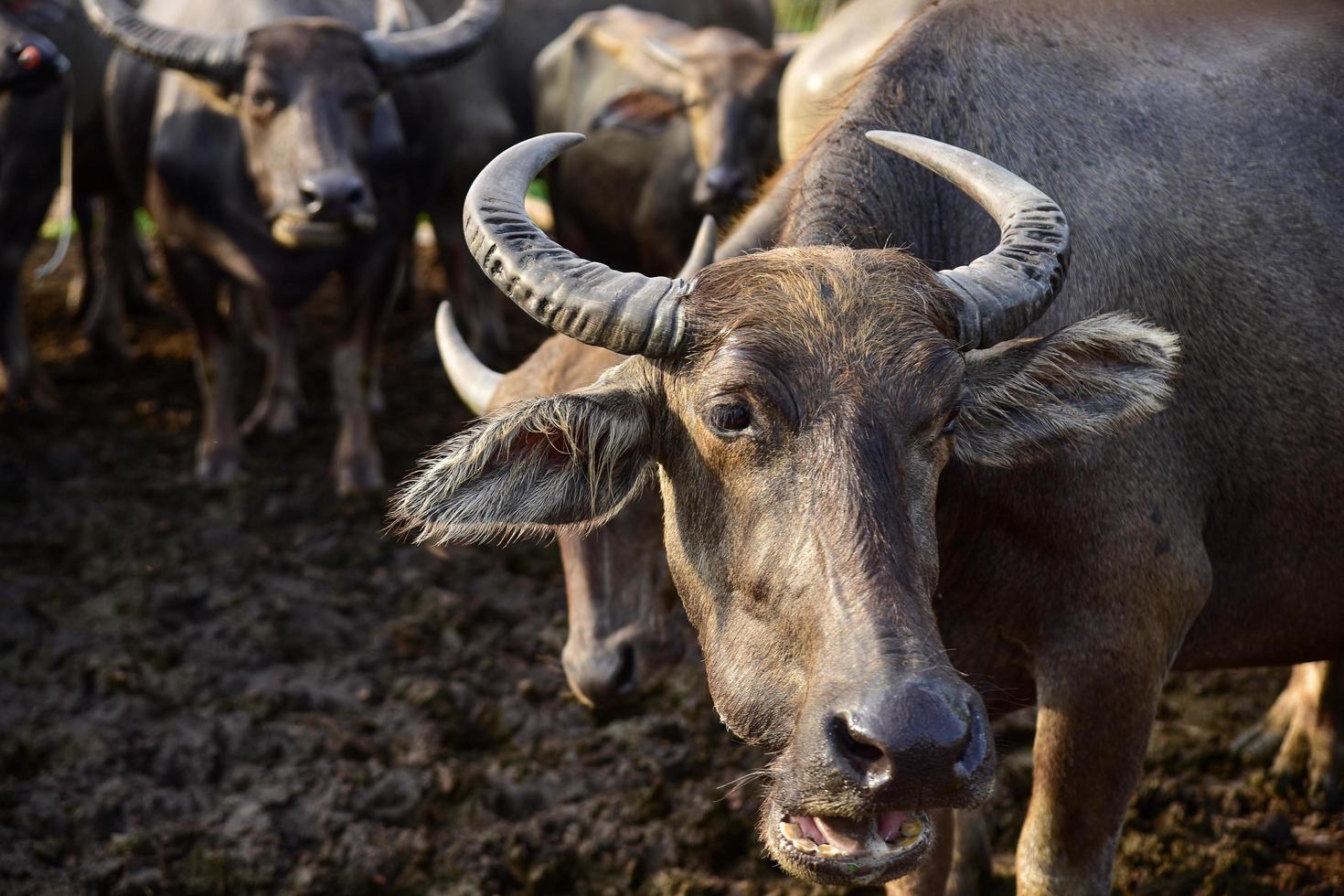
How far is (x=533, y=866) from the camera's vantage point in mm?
4199

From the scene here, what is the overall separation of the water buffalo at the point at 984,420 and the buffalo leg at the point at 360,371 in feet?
12.6

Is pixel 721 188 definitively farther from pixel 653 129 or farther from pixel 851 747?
pixel 851 747

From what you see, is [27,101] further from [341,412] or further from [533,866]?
[533,866]

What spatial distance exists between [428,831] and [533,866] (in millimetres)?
419

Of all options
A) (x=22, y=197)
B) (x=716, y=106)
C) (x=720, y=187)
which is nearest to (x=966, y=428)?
(x=720, y=187)

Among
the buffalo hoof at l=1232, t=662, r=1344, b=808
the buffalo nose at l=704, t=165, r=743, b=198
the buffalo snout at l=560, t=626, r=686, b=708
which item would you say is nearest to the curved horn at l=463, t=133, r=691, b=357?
the buffalo snout at l=560, t=626, r=686, b=708

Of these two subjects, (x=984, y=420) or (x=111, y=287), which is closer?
(x=984, y=420)

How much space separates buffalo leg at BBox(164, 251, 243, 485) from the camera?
6.98 m

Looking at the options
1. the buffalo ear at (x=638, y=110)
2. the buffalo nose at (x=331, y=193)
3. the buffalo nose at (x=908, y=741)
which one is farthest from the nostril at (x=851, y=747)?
the buffalo ear at (x=638, y=110)

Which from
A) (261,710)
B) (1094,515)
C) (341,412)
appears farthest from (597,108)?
(1094,515)

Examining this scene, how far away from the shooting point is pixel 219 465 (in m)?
6.95

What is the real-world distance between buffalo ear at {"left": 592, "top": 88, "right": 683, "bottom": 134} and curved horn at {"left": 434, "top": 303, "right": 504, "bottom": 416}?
387 centimetres

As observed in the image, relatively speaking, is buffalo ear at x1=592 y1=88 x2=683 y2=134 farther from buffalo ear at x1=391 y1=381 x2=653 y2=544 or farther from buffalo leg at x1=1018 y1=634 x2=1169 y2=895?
buffalo leg at x1=1018 y1=634 x2=1169 y2=895

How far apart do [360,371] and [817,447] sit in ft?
16.3
